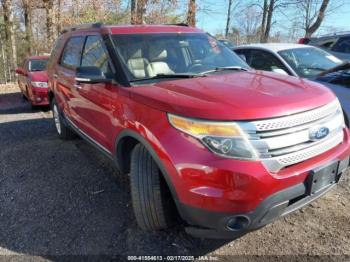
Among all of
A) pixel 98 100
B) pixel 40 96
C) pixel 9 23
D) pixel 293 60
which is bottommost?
pixel 40 96

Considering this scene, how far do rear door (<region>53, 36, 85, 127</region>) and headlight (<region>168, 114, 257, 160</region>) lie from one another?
2.53 metres

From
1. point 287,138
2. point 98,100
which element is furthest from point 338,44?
point 287,138

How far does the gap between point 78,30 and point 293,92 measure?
325cm

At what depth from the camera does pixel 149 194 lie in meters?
2.90

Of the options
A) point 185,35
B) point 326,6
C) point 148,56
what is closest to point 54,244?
point 148,56

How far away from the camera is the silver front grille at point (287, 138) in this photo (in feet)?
7.87

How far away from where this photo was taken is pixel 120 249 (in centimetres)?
300

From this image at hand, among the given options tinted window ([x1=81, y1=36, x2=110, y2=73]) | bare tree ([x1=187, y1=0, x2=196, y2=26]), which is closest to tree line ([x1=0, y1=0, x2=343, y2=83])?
bare tree ([x1=187, y1=0, x2=196, y2=26])

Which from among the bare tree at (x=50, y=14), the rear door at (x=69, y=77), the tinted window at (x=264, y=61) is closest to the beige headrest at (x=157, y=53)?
the rear door at (x=69, y=77)

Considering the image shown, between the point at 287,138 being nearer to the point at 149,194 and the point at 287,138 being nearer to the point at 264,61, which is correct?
the point at 149,194

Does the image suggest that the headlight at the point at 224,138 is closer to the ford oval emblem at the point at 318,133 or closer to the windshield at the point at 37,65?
the ford oval emblem at the point at 318,133

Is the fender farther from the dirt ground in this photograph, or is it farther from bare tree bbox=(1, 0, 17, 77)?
bare tree bbox=(1, 0, 17, 77)

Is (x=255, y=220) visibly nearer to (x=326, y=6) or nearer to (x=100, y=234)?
(x=100, y=234)

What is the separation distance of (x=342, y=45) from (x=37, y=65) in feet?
27.8
